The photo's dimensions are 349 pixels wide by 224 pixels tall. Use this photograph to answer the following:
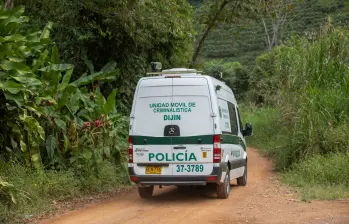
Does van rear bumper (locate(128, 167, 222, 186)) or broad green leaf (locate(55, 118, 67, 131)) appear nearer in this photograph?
van rear bumper (locate(128, 167, 222, 186))

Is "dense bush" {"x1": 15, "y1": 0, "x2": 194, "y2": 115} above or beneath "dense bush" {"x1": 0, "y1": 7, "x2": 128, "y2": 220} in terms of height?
above

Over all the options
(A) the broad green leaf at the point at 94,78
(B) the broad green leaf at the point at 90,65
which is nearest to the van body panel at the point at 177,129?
(A) the broad green leaf at the point at 94,78

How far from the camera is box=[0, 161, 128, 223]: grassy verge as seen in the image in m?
8.82

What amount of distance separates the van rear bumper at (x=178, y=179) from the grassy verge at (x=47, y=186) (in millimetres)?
1439

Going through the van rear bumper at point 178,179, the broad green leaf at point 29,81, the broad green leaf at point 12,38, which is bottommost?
the van rear bumper at point 178,179

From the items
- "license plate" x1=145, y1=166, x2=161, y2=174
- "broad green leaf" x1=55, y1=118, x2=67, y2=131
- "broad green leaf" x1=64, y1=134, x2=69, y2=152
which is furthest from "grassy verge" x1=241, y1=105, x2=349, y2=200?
"broad green leaf" x1=55, y1=118, x2=67, y2=131

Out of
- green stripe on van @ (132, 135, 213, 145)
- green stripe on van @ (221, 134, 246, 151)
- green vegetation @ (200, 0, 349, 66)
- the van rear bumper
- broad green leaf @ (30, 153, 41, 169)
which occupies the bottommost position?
the van rear bumper

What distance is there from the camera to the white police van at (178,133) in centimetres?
989

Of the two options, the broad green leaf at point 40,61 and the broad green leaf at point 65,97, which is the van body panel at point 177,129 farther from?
the broad green leaf at point 40,61

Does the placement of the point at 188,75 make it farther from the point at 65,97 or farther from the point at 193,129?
the point at 65,97

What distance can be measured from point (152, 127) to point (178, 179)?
3.56 feet

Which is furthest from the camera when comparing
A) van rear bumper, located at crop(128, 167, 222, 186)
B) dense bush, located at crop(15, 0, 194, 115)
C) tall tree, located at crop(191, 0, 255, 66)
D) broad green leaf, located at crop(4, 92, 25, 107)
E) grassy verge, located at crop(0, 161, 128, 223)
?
tall tree, located at crop(191, 0, 255, 66)

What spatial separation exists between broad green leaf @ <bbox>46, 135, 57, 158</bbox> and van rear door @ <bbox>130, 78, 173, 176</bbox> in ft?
6.10

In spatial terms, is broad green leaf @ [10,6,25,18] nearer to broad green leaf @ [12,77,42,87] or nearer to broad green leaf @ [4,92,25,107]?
broad green leaf @ [12,77,42,87]
